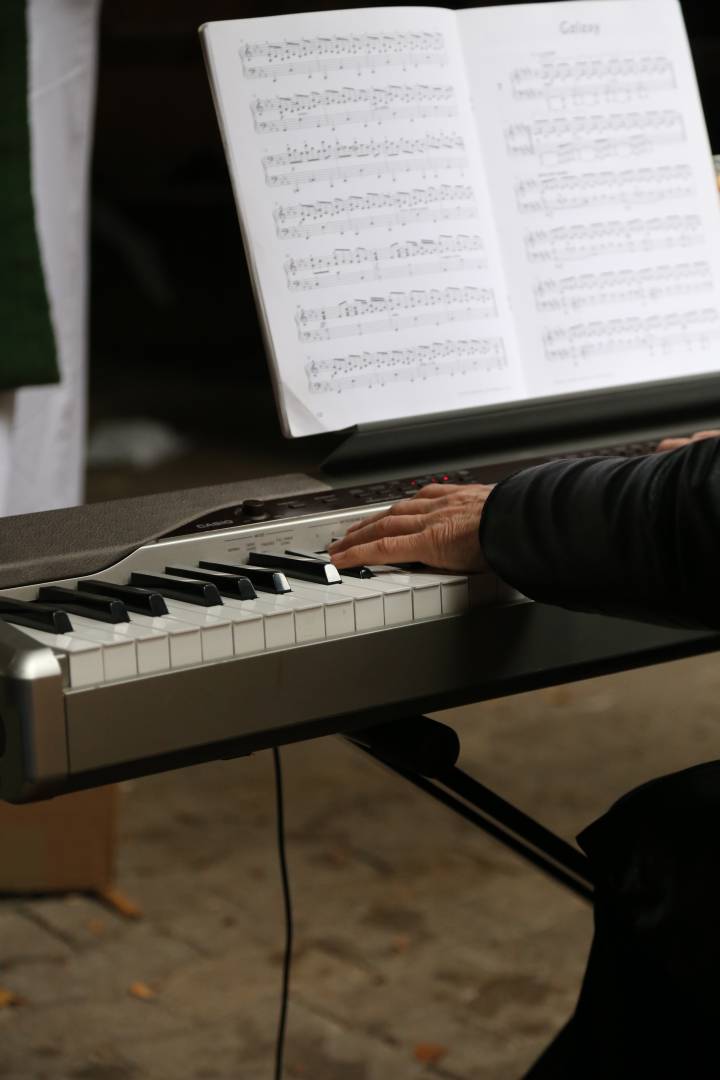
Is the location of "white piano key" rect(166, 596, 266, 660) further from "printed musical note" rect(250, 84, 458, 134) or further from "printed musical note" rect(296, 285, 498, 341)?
"printed musical note" rect(250, 84, 458, 134)

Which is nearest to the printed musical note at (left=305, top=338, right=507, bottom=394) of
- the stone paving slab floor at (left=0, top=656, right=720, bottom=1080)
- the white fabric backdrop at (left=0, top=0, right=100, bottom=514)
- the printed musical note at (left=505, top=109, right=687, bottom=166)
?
the printed musical note at (left=505, top=109, right=687, bottom=166)

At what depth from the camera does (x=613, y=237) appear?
5.99 feet

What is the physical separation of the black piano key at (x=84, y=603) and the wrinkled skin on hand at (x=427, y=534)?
252 mm

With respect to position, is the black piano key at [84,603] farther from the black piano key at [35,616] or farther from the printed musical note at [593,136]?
the printed musical note at [593,136]

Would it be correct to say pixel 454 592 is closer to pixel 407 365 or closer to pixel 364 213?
pixel 407 365

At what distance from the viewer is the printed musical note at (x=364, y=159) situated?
1647 mm

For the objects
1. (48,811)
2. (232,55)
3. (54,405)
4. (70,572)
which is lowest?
(48,811)

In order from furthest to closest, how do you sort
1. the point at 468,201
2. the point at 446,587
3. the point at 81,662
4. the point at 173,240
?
the point at 173,240 < the point at 468,201 < the point at 446,587 < the point at 81,662

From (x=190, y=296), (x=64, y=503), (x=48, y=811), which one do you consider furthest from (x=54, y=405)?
(x=190, y=296)

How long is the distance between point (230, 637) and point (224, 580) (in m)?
0.13

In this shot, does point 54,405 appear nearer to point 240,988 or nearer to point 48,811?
point 48,811

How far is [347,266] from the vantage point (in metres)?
1.67

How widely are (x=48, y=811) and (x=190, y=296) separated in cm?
536

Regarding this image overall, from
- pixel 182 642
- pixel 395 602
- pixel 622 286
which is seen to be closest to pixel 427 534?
pixel 395 602
